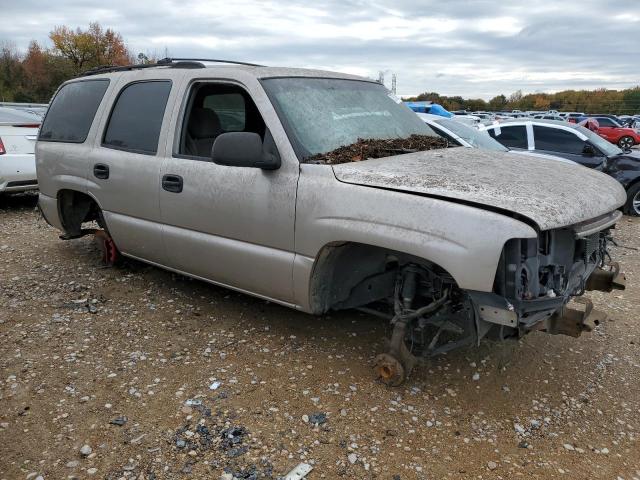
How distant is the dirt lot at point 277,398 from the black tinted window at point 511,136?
19.0 feet

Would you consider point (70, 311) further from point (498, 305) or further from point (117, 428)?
point (498, 305)

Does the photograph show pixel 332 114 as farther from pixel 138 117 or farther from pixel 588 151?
pixel 588 151

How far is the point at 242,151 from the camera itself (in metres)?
3.33

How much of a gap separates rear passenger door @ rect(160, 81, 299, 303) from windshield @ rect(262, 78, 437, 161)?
0.37 feet

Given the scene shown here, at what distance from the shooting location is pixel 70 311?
4.48m

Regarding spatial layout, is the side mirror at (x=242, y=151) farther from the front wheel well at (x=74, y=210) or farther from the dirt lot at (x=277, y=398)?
the front wheel well at (x=74, y=210)

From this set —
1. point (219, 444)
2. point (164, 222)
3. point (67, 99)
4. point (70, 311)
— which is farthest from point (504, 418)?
point (67, 99)

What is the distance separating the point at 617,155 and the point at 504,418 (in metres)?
8.22

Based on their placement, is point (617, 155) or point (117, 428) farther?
point (617, 155)

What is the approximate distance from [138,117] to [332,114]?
1776 mm

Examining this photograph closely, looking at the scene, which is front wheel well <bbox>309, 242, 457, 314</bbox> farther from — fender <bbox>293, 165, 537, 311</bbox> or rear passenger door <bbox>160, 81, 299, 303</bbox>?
rear passenger door <bbox>160, 81, 299, 303</bbox>

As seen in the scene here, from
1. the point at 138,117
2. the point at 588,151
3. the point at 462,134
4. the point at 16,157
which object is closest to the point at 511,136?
the point at 588,151

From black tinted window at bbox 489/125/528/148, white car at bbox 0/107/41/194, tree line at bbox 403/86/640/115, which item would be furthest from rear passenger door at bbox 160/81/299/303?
tree line at bbox 403/86/640/115

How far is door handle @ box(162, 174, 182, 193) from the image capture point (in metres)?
4.03
